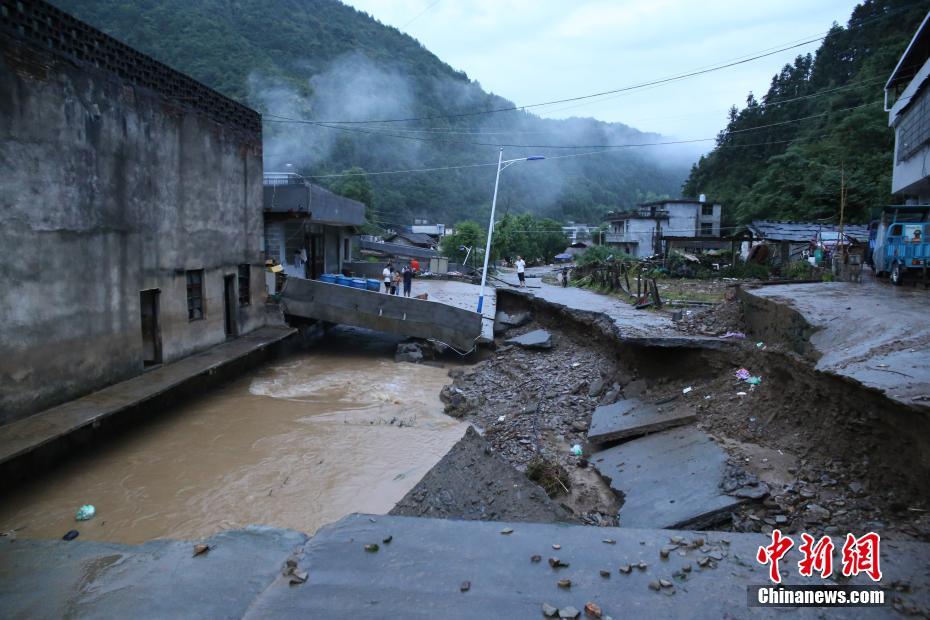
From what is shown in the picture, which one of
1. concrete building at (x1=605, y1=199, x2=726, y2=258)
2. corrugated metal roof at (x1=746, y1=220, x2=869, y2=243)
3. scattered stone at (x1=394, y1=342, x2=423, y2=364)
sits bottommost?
scattered stone at (x1=394, y1=342, x2=423, y2=364)

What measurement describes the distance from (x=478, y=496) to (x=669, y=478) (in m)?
2.16

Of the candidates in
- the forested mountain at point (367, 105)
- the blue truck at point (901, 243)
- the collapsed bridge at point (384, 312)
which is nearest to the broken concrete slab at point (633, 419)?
the blue truck at point (901, 243)

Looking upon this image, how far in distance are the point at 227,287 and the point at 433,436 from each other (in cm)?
796

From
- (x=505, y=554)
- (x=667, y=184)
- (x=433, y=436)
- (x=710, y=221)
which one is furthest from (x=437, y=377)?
(x=667, y=184)

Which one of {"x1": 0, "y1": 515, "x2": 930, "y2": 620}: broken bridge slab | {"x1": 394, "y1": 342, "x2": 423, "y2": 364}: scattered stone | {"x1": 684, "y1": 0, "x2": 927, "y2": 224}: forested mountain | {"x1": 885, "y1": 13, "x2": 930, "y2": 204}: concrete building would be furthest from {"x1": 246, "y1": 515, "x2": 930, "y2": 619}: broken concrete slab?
{"x1": 684, "y1": 0, "x2": 927, "y2": 224}: forested mountain

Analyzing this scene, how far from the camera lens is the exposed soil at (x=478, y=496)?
5.53 metres

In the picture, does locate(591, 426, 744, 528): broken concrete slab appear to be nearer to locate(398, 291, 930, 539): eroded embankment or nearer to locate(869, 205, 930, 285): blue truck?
locate(398, 291, 930, 539): eroded embankment

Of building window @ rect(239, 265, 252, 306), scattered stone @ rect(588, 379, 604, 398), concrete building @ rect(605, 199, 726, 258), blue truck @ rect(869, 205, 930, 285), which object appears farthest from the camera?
concrete building @ rect(605, 199, 726, 258)

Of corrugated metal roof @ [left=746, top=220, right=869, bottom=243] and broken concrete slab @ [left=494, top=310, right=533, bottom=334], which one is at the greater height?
corrugated metal roof @ [left=746, top=220, right=869, bottom=243]

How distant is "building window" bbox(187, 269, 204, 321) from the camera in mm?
12742

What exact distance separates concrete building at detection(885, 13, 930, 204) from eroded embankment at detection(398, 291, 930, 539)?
11068mm

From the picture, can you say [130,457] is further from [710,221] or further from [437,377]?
[710,221]

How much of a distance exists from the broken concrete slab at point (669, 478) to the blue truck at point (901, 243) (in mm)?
8120

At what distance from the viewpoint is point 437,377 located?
15.1 m
